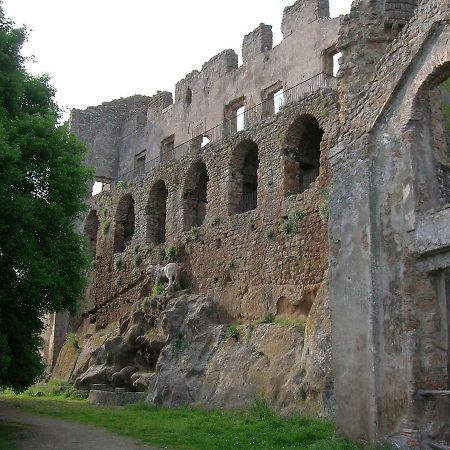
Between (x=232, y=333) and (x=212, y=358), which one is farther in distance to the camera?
(x=232, y=333)

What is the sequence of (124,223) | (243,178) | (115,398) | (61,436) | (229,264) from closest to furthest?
1. (61,436)
2. (115,398)
3. (229,264)
4. (243,178)
5. (124,223)

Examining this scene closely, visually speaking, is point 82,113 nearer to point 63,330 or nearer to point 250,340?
point 63,330

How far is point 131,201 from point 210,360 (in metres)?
12.2

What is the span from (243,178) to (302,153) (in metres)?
2.75

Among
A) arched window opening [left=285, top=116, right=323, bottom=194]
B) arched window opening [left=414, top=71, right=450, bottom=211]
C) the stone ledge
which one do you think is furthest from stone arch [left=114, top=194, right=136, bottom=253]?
arched window opening [left=414, top=71, right=450, bottom=211]

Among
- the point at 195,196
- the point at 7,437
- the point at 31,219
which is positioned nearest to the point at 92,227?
the point at 195,196

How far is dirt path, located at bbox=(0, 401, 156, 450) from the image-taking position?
452 inches

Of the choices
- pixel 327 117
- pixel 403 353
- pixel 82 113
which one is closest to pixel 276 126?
pixel 327 117

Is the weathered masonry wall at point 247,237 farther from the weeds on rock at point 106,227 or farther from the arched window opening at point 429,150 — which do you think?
the arched window opening at point 429,150

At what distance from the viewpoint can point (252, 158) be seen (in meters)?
23.4

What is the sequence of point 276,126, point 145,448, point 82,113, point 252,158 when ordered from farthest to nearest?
point 82,113 → point 252,158 → point 276,126 → point 145,448

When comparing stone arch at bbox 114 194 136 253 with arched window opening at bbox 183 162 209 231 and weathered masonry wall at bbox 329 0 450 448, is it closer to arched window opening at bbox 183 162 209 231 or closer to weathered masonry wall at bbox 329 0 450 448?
arched window opening at bbox 183 162 209 231

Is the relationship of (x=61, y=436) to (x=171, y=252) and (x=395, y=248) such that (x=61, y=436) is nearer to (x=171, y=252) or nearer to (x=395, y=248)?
(x=395, y=248)

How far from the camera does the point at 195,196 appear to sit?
25.2 metres
